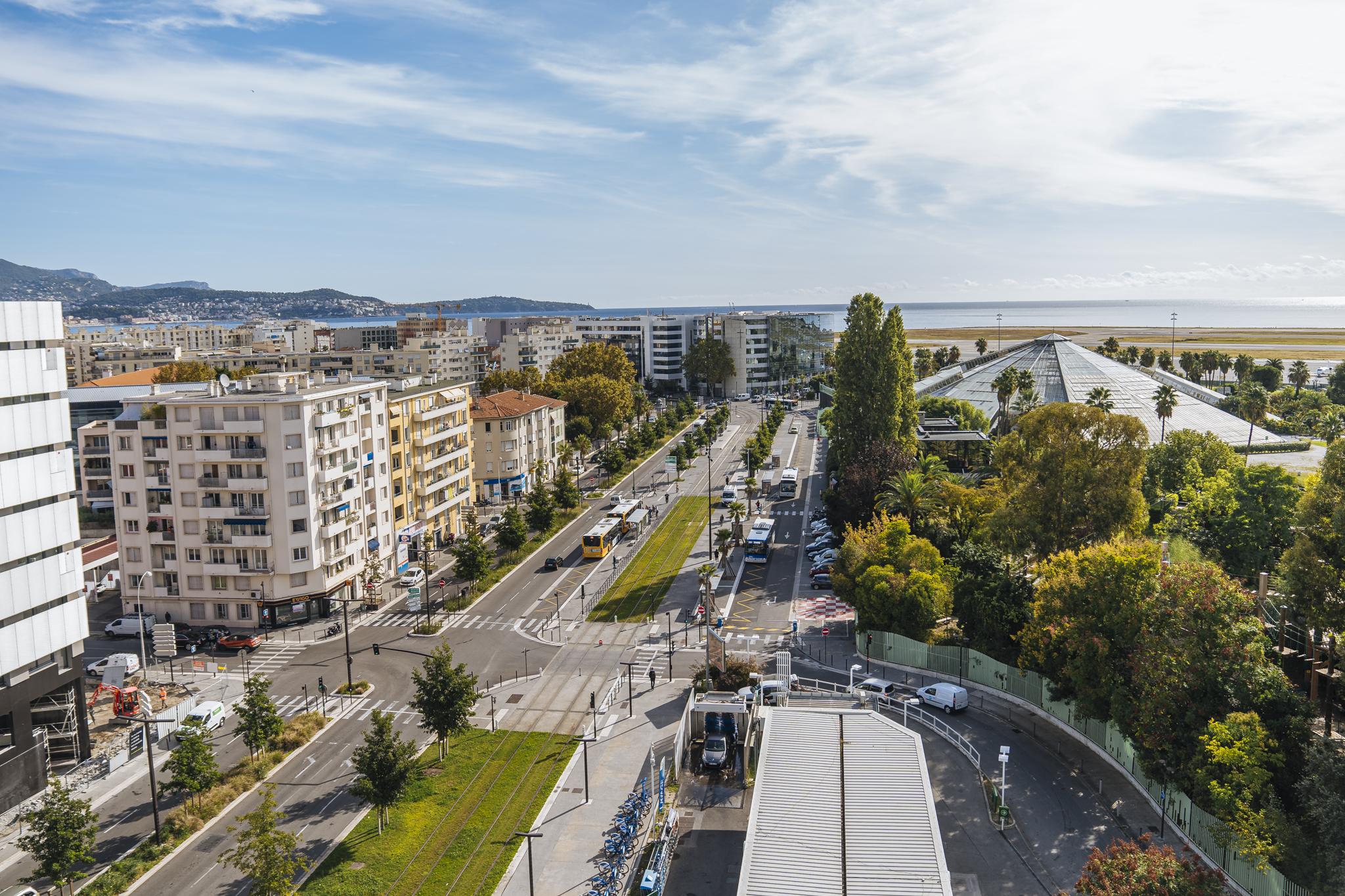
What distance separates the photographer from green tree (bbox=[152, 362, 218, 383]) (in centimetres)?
12000

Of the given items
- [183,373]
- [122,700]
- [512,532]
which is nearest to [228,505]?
[122,700]

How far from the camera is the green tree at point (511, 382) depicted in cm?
13775

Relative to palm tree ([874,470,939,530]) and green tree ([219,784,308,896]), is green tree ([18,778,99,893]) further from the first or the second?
palm tree ([874,470,939,530])

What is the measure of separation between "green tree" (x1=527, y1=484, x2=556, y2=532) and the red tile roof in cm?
1864

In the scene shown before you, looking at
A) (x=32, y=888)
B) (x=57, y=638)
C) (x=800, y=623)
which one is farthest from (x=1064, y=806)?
(x=57, y=638)

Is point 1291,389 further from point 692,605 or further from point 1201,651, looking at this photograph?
point 1201,651

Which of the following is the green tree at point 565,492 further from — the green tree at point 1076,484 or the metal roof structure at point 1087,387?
the metal roof structure at point 1087,387

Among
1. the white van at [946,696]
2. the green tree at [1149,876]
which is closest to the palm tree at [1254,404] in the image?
the white van at [946,696]

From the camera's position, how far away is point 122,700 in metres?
50.2

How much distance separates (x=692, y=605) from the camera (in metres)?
65.9

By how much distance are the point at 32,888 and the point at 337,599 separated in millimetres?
34402

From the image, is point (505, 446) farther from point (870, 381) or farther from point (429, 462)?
point (870, 381)

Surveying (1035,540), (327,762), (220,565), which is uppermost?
(1035,540)

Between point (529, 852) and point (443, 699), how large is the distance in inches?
613
